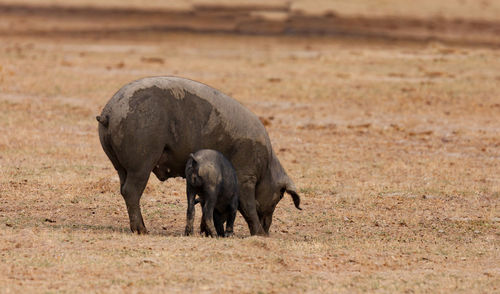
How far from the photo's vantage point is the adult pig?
9727mm

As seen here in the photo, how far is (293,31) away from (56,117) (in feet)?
76.9

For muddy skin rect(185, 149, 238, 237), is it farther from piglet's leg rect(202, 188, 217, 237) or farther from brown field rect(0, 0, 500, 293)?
brown field rect(0, 0, 500, 293)

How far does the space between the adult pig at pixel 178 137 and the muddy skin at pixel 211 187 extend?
1.22ft

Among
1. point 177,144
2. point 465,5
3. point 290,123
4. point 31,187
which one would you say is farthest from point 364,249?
point 465,5

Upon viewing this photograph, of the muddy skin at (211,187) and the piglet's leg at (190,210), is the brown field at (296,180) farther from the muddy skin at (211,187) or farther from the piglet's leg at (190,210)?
the muddy skin at (211,187)

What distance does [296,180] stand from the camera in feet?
47.9

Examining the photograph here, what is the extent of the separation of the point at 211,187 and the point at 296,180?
16.8ft

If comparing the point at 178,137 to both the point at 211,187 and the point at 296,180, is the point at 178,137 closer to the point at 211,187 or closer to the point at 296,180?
the point at 211,187

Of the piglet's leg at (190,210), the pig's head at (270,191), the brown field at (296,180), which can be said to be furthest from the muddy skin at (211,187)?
the pig's head at (270,191)

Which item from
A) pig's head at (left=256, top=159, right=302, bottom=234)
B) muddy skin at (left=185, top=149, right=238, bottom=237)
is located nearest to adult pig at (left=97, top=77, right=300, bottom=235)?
pig's head at (left=256, top=159, right=302, bottom=234)

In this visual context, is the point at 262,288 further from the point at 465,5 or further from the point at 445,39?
the point at 465,5

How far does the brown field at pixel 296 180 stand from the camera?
27.1ft

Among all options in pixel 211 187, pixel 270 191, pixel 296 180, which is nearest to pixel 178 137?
pixel 211 187

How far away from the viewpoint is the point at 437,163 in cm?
1641
